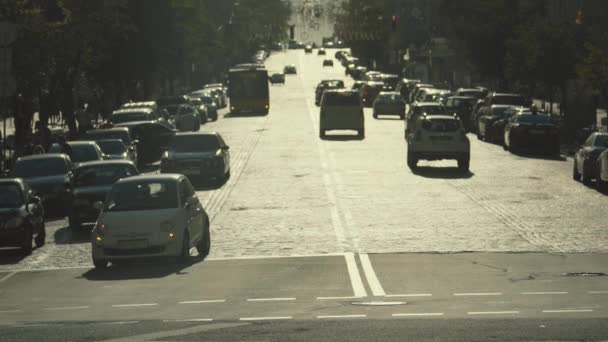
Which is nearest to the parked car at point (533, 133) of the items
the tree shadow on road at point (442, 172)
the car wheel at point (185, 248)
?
the tree shadow on road at point (442, 172)

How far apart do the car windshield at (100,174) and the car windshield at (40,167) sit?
225cm

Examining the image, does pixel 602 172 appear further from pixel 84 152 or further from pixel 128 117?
pixel 128 117

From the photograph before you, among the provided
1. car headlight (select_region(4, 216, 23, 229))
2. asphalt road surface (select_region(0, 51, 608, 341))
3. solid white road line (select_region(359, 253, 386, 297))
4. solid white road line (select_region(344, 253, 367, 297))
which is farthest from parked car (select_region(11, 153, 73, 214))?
solid white road line (select_region(359, 253, 386, 297))

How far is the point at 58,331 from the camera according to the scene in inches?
579

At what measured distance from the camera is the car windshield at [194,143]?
1580 inches

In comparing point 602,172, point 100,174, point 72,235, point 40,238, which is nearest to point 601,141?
point 602,172

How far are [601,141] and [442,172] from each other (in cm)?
628

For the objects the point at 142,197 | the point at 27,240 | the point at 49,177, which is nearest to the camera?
the point at 142,197

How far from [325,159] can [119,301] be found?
2929cm

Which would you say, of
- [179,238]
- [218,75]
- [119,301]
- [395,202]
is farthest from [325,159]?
[218,75]

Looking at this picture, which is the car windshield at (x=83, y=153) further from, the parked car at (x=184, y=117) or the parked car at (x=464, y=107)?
the parked car at (x=464, y=107)

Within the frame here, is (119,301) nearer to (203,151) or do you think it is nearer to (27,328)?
(27,328)

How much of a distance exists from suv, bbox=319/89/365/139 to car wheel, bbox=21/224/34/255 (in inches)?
1305

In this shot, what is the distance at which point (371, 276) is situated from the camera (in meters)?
20.1
